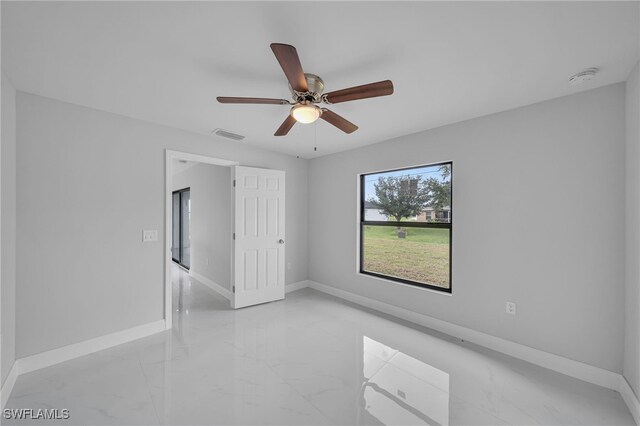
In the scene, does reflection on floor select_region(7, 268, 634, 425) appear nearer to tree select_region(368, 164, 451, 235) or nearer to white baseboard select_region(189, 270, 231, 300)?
white baseboard select_region(189, 270, 231, 300)

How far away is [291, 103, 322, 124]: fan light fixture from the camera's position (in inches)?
70.9

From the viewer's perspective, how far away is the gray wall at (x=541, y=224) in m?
2.04

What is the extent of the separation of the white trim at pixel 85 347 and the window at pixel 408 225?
114 inches

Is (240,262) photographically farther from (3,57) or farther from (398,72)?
(398,72)

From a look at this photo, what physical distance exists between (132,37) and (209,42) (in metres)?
0.45

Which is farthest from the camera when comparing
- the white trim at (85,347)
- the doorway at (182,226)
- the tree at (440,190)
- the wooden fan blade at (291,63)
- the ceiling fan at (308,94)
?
the doorway at (182,226)

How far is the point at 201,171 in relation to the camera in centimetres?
502

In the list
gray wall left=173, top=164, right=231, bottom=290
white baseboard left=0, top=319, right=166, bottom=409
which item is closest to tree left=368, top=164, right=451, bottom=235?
gray wall left=173, top=164, right=231, bottom=290

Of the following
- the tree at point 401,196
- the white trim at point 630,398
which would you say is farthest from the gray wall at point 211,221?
the white trim at point 630,398

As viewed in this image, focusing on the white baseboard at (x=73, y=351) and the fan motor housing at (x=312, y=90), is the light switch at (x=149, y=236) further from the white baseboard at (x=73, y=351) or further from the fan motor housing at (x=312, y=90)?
the fan motor housing at (x=312, y=90)

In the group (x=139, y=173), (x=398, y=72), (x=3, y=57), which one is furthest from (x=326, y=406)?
(x=3, y=57)

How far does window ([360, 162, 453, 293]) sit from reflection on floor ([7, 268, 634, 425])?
83 centimetres

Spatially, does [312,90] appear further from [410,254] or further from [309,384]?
[410,254]

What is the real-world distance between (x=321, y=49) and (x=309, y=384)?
2468 mm
